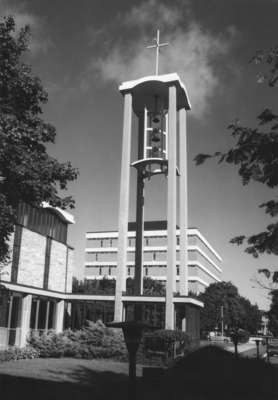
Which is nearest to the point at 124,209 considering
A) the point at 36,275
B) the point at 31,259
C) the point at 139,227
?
the point at 139,227

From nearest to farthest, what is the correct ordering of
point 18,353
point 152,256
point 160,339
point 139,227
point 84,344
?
point 18,353 < point 160,339 < point 84,344 < point 139,227 < point 152,256

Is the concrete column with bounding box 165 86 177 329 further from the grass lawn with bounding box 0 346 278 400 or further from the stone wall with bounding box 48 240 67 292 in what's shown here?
the grass lawn with bounding box 0 346 278 400

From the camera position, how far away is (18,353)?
24406mm

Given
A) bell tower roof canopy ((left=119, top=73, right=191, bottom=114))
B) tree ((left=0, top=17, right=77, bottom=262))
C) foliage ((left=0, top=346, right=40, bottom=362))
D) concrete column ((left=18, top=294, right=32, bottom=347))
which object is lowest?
foliage ((left=0, top=346, right=40, bottom=362))

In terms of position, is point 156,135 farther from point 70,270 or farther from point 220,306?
point 220,306

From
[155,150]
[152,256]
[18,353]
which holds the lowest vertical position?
[18,353]

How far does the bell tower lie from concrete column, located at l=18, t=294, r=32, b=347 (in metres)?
6.57

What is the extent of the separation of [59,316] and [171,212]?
38.8 ft

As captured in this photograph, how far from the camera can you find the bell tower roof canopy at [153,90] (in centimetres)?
3591

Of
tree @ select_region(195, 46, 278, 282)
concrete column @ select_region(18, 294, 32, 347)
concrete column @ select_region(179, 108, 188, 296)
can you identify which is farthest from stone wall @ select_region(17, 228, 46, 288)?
tree @ select_region(195, 46, 278, 282)

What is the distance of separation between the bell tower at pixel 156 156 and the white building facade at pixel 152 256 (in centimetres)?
4964

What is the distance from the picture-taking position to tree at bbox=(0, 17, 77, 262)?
1599cm

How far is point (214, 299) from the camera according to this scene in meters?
87.2

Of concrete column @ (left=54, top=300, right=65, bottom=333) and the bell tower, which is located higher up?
the bell tower
